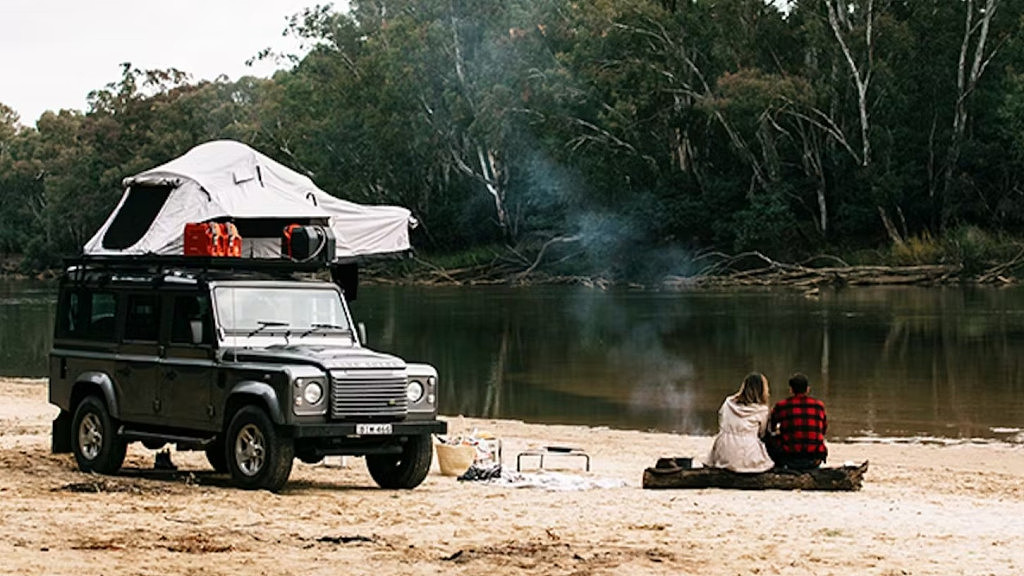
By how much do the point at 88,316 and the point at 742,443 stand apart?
21.8 feet

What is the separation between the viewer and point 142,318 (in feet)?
54.1

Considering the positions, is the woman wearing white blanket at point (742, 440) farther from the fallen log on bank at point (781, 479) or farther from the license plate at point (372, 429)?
the license plate at point (372, 429)

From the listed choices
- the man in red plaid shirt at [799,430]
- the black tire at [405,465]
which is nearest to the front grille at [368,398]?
the black tire at [405,465]

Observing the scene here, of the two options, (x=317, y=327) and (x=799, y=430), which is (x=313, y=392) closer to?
(x=317, y=327)

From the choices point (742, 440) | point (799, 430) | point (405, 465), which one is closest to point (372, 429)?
point (405, 465)

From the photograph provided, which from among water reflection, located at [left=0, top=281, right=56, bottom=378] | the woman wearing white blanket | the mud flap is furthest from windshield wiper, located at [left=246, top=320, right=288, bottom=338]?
water reflection, located at [left=0, top=281, right=56, bottom=378]

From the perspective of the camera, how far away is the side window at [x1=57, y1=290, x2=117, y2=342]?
55.5ft

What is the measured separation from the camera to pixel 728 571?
34.9ft

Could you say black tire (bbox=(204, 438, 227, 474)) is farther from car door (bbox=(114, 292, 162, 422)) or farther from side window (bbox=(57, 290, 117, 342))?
side window (bbox=(57, 290, 117, 342))

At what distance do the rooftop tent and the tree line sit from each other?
45.2 metres

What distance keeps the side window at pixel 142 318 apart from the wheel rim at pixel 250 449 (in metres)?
1.72

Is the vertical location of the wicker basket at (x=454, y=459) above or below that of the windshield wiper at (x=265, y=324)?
below

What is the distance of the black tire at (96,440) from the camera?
16.5m

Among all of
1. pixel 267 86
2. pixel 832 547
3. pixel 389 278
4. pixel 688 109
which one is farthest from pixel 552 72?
pixel 832 547
